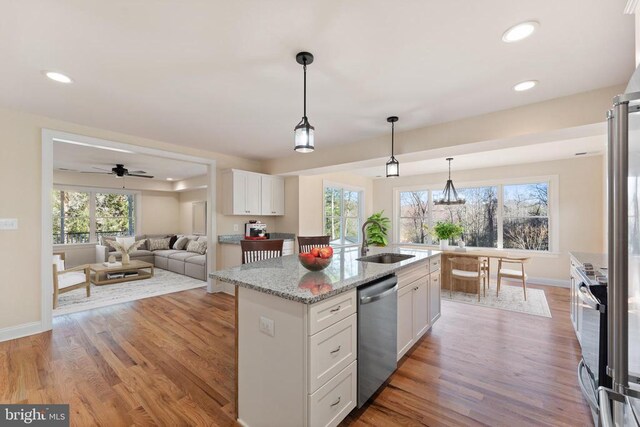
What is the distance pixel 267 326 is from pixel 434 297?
7.56 ft

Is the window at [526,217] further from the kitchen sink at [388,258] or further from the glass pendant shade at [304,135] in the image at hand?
the glass pendant shade at [304,135]

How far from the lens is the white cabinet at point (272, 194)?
209 inches

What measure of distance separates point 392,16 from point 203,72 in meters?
1.50

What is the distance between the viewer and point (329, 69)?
2.17 meters

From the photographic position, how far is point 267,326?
1.63 m

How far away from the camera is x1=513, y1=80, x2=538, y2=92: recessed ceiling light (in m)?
2.37

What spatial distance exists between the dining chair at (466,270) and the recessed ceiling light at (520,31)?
3.42m

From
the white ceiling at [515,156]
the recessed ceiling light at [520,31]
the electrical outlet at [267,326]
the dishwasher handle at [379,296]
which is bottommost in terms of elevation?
the electrical outlet at [267,326]

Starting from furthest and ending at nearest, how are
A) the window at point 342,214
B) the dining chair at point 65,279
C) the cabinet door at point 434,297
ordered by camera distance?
the window at point 342,214
the dining chair at point 65,279
the cabinet door at point 434,297

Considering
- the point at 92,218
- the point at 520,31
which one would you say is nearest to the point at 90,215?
the point at 92,218

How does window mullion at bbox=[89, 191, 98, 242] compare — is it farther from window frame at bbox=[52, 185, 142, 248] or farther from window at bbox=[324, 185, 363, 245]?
window at bbox=[324, 185, 363, 245]

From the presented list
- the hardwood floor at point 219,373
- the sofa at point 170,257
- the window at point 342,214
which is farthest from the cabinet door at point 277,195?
the hardwood floor at point 219,373

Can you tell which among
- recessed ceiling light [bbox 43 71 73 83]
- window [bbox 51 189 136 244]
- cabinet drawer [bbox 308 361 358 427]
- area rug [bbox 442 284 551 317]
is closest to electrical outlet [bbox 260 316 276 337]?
cabinet drawer [bbox 308 361 358 427]

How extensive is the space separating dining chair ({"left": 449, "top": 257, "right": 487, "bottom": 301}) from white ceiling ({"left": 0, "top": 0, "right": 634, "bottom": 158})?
8.13 feet
